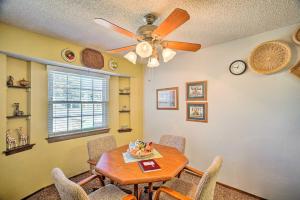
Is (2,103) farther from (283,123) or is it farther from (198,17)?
(283,123)

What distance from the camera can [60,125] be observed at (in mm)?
2516

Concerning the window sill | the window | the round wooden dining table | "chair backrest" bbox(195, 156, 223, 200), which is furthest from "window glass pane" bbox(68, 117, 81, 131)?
"chair backrest" bbox(195, 156, 223, 200)

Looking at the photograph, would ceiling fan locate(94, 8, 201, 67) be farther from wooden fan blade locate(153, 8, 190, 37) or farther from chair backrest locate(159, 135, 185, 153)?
chair backrest locate(159, 135, 185, 153)

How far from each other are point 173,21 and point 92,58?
198 cm

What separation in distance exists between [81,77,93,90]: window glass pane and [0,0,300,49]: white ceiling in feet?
2.87

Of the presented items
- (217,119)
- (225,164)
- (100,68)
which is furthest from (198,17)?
(225,164)

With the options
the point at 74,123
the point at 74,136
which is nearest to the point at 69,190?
the point at 74,136

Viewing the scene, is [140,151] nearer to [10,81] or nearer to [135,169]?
[135,169]

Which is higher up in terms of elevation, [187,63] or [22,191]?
[187,63]

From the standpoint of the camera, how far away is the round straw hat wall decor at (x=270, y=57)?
184 centimetres

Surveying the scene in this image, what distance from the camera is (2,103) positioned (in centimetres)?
181

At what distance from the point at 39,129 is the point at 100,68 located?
1.43 m

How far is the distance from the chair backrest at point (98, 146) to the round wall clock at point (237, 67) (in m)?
2.27

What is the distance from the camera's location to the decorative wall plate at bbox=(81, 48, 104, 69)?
2.59 metres
